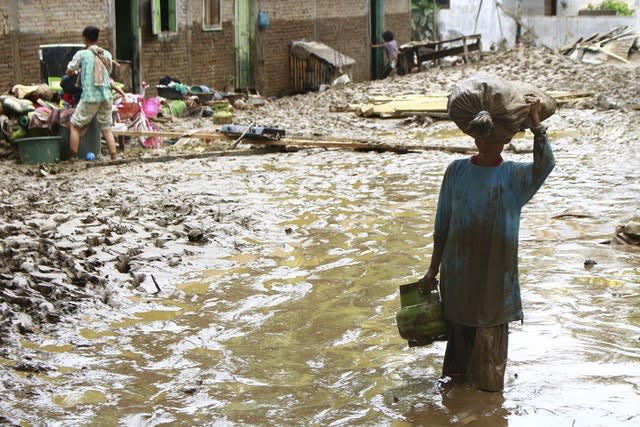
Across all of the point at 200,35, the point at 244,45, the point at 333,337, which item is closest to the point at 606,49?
the point at 244,45

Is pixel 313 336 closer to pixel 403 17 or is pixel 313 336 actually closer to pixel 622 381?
pixel 622 381

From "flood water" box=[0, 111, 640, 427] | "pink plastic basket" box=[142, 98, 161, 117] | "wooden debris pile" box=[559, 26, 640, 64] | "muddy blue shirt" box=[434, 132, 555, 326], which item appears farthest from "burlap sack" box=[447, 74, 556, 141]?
"wooden debris pile" box=[559, 26, 640, 64]

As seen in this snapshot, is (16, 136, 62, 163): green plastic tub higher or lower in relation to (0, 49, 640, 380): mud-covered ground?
higher

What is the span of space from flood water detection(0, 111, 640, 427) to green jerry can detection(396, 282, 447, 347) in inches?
12.6

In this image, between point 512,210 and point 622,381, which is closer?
point 512,210

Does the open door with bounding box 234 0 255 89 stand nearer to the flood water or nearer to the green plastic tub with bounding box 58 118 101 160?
the green plastic tub with bounding box 58 118 101 160

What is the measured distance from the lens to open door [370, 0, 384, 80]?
30328 mm

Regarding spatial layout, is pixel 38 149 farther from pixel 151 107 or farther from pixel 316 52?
pixel 316 52

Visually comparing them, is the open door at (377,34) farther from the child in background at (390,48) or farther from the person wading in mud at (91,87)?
the person wading in mud at (91,87)

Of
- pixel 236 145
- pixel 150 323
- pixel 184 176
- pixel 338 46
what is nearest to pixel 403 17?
pixel 338 46

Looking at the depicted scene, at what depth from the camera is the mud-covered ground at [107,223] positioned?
661cm

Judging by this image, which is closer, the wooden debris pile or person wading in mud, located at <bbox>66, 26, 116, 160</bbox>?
person wading in mud, located at <bbox>66, 26, 116, 160</bbox>

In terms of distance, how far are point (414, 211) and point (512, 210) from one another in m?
5.28

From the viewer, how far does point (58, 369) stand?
17.9 feet
